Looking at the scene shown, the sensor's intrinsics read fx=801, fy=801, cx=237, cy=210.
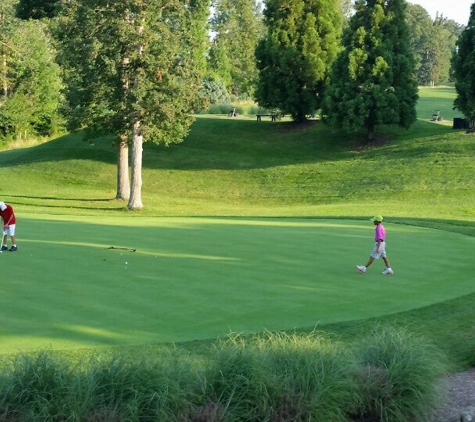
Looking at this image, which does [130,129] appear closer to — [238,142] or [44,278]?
[238,142]

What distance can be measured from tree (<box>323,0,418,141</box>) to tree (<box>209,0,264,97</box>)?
39.8 meters

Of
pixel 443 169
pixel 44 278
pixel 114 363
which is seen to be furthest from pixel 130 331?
pixel 443 169

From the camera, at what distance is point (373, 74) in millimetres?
50688

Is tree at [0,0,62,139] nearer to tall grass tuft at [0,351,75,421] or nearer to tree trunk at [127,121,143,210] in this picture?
tree trunk at [127,121,143,210]

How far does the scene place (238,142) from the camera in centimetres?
5622

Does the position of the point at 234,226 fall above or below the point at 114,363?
below

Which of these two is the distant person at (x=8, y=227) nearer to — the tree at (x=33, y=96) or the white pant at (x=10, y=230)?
the white pant at (x=10, y=230)

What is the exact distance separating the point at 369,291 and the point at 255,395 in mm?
6911

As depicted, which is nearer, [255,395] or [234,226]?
[255,395]

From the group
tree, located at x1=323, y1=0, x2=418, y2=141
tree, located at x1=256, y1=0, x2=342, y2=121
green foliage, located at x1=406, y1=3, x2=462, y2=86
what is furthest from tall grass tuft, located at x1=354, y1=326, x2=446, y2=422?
green foliage, located at x1=406, y1=3, x2=462, y2=86

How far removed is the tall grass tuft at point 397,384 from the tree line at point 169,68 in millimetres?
27605

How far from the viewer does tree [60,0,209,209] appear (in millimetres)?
35406

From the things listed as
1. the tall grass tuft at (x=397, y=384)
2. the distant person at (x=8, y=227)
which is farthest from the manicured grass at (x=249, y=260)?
the tall grass tuft at (x=397, y=384)

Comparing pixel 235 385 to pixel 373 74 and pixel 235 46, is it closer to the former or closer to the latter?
pixel 373 74
